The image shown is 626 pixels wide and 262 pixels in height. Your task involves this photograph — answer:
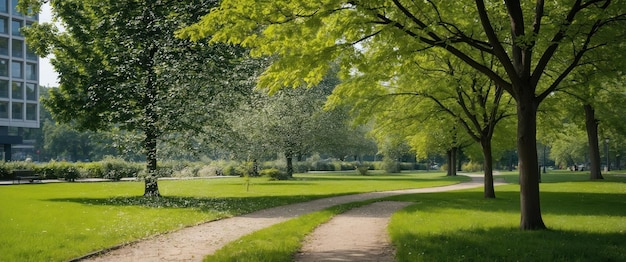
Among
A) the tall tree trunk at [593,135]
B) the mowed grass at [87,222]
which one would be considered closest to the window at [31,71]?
the mowed grass at [87,222]

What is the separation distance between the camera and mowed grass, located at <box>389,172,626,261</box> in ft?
28.2

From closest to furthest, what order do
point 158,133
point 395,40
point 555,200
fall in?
point 395,40 → point 158,133 → point 555,200

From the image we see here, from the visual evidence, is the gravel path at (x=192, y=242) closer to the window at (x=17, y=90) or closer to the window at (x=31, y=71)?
the window at (x=17, y=90)

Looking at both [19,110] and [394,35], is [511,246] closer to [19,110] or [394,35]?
[394,35]

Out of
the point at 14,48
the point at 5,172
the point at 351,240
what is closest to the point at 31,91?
the point at 14,48

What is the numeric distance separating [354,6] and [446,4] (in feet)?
9.61

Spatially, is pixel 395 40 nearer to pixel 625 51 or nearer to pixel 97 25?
pixel 625 51

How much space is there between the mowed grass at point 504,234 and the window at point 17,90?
233 feet

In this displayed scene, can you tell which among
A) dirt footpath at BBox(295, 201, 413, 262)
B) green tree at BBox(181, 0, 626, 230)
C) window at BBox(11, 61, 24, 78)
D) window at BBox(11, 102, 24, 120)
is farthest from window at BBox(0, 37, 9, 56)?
green tree at BBox(181, 0, 626, 230)

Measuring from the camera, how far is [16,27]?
234 ft

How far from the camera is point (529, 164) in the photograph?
11312mm

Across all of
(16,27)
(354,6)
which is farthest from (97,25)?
(16,27)

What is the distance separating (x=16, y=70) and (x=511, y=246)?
78131 millimetres

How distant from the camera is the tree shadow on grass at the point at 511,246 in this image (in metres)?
8.42
